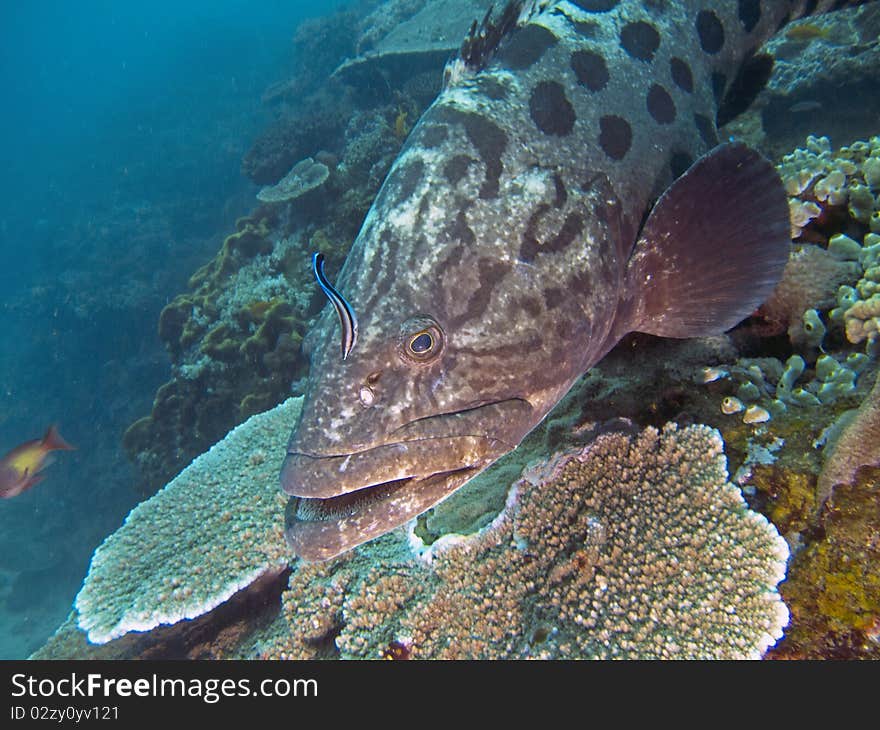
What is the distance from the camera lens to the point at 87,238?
84.2 ft

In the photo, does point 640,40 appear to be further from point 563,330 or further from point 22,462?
point 22,462

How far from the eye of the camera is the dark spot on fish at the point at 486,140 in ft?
9.21

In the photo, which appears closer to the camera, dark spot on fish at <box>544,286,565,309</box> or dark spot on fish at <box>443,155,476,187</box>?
dark spot on fish at <box>544,286,565,309</box>

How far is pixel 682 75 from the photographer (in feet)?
12.1

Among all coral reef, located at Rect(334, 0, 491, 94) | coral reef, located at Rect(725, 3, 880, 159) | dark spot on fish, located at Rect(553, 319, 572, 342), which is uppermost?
coral reef, located at Rect(334, 0, 491, 94)

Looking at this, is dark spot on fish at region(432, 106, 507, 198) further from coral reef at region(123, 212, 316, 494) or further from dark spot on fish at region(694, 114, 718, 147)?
coral reef at region(123, 212, 316, 494)

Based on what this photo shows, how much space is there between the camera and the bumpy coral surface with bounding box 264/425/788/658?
7.25ft

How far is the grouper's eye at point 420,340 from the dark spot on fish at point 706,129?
2603mm

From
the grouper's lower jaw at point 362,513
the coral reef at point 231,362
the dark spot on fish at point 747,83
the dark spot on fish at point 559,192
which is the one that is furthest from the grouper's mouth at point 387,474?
the coral reef at point 231,362

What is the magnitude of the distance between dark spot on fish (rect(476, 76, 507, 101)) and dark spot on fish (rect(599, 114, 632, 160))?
2.05ft

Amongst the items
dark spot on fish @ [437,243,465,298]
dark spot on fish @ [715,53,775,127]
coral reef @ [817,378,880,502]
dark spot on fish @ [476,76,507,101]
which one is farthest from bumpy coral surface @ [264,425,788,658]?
dark spot on fish @ [715,53,775,127]

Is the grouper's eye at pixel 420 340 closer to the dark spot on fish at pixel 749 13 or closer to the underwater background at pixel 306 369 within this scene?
the underwater background at pixel 306 369

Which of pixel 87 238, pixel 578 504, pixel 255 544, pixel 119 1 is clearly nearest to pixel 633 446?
pixel 578 504

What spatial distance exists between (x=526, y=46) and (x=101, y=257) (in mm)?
25287
